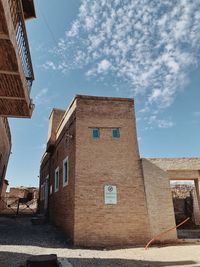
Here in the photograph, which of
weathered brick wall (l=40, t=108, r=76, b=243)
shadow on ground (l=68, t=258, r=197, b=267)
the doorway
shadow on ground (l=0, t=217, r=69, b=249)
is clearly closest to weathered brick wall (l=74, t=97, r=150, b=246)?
weathered brick wall (l=40, t=108, r=76, b=243)

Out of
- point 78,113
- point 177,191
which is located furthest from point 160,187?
point 177,191

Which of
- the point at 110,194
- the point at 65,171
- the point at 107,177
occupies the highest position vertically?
the point at 65,171

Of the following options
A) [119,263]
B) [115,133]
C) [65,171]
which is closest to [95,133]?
[115,133]

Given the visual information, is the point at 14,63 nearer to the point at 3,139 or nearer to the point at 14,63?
the point at 14,63

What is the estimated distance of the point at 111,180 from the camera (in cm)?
1082

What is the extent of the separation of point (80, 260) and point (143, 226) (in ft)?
12.8

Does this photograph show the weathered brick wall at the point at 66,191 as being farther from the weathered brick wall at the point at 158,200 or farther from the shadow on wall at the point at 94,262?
the weathered brick wall at the point at 158,200

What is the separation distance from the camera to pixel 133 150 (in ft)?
37.7

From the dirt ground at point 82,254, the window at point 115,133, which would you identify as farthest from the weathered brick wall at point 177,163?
the dirt ground at point 82,254

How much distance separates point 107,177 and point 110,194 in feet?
2.49

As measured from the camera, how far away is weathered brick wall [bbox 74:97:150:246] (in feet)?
33.0

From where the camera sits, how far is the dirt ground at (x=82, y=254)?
689 centimetres

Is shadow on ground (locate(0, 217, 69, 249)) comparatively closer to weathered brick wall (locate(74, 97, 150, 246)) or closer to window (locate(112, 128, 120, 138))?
weathered brick wall (locate(74, 97, 150, 246))

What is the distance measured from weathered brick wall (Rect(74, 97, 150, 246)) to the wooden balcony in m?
4.10
